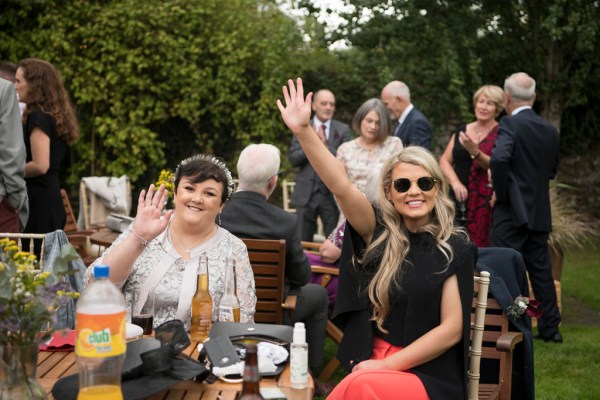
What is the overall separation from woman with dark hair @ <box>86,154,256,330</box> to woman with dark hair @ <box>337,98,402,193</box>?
10.2 feet

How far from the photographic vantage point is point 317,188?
7.31 metres

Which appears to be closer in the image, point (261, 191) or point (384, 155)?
point (261, 191)

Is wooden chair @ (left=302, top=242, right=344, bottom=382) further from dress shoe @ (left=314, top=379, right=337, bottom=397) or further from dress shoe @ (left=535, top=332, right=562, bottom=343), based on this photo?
dress shoe @ (left=535, top=332, right=562, bottom=343)

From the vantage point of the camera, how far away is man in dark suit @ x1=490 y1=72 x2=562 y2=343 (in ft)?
18.3

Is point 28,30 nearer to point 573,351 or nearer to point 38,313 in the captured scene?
point 573,351

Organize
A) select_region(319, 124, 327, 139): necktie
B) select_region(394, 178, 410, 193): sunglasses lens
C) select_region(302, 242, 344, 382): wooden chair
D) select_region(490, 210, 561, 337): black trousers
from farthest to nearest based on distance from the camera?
1. select_region(319, 124, 327, 139): necktie
2. select_region(490, 210, 561, 337): black trousers
3. select_region(302, 242, 344, 382): wooden chair
4. select_region(394, 178, 410, 193): sunglasses lens

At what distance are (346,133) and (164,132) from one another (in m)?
3.39

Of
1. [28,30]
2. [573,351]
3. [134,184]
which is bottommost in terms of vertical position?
[573,351]

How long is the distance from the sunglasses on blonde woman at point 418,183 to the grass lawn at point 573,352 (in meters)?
2.16

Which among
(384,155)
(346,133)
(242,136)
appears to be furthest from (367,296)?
(242,136)

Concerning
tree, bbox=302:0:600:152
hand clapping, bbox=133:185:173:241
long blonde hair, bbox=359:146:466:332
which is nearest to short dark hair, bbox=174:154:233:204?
hand clapping, bbox=133:185:173:241

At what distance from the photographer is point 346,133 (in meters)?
7.45

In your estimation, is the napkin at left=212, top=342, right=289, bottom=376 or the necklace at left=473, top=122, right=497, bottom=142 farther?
the necklace at left=473, top=122, right=497, bottom=142

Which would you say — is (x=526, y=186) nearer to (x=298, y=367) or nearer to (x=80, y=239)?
(x=80, y=239)
